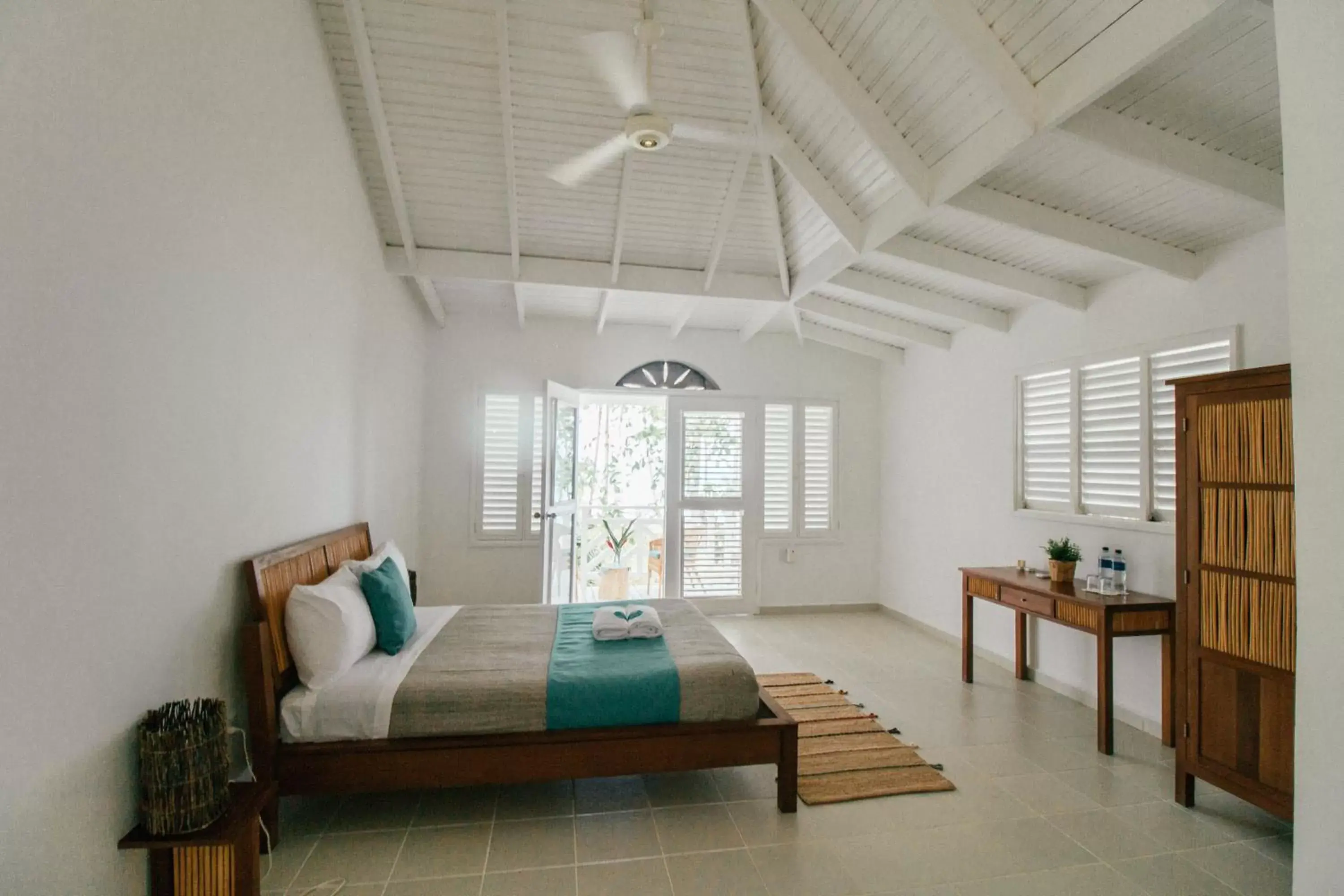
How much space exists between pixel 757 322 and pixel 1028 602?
3135mm

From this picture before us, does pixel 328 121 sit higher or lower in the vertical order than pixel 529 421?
higher

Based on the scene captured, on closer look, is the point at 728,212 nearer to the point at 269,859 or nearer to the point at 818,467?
the point at 818,467

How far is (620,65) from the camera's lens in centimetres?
356

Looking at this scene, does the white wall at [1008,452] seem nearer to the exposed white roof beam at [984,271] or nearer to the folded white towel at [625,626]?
the exposed white roof beam at [984,271]

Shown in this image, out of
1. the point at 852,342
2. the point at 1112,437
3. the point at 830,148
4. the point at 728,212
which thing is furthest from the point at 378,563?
the point at 852,342

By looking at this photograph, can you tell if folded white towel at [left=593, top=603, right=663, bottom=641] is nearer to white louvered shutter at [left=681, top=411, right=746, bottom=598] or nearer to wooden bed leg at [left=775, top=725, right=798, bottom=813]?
wooden bed leg at [left=775, top=725, right=798, bottom=813]

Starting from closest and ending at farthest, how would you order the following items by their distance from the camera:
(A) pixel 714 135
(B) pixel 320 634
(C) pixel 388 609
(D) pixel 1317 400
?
(D) pixel 1317 400 → (B) pixel 320 634 → (C) pixel 388 609 → (A) pixel 714 135

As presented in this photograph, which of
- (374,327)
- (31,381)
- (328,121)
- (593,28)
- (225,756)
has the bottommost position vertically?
(225,756)

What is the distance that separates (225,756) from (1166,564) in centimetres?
440

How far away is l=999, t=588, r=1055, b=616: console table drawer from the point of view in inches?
152

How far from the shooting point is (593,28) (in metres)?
3.47

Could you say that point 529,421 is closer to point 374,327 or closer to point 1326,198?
point 374,327

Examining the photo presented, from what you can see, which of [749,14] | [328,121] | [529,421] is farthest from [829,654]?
[328,121]

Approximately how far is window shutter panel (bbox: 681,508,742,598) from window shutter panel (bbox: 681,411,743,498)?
202mm
